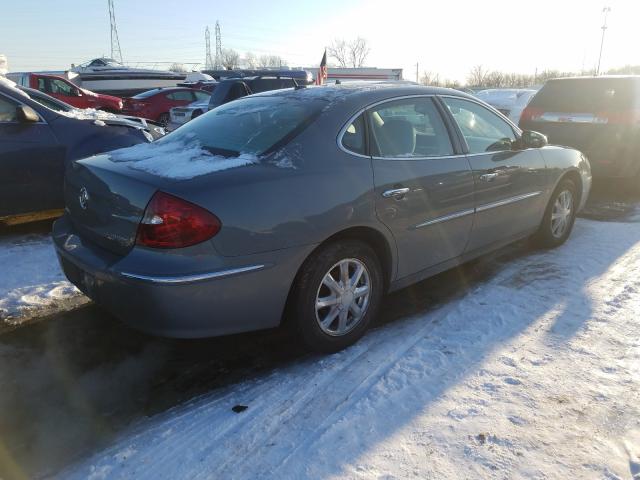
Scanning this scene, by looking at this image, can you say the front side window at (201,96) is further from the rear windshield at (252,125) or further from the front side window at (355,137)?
the front side window at (355,137)

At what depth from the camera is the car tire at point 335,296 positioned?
113 inches

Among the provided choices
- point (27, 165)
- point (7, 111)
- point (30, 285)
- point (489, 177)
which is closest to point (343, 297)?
point (489, 177)

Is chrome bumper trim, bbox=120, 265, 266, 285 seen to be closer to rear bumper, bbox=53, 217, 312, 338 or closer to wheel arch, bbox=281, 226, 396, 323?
rear bumper, bbox=53, 217, 312, 338

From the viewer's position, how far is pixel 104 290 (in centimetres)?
269

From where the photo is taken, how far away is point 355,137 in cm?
312

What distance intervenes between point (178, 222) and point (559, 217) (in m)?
3.92

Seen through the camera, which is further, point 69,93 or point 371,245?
Answer: point 69,93

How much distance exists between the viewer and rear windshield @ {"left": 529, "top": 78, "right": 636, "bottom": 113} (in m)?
7.05

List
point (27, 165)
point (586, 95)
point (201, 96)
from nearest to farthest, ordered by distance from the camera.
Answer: point (27, 165) → point (586, 95) → point (201, 96)

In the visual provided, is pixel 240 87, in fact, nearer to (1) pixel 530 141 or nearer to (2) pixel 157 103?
(2) pixel 157 103

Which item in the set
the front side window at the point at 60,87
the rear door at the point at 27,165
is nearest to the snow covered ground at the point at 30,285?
the rear door at the point at 27,165

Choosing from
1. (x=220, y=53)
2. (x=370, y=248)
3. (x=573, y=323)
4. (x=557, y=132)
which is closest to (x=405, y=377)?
(x=370, y=248)

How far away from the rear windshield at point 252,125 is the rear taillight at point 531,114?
539 centimetres

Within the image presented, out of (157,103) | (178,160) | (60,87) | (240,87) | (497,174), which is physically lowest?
(497,174)
